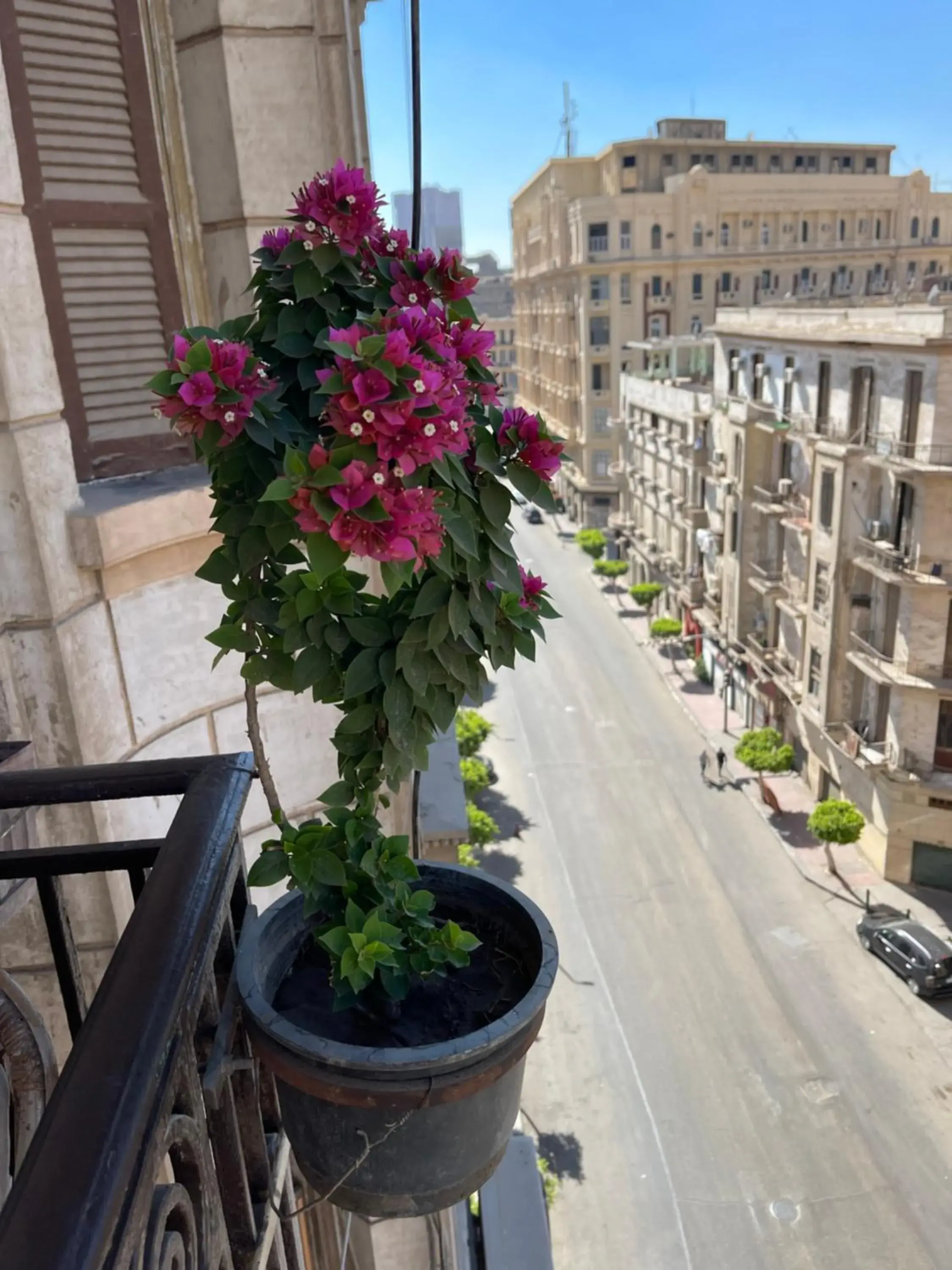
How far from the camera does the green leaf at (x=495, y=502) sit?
222 centimetres

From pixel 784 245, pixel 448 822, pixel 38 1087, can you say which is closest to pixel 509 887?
pixel 38 1087

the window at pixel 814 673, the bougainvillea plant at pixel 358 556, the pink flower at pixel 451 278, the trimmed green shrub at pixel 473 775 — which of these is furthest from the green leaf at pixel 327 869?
the window at pixel 814 673

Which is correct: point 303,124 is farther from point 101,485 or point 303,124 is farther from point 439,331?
point 439,331

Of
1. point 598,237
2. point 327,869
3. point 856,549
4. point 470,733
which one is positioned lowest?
point 470,733

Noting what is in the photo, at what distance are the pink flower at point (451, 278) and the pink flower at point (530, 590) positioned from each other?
72 cm

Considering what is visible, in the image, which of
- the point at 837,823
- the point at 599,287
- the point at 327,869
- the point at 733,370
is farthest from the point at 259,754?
the point at 599,287

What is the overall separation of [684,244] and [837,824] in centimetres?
2897

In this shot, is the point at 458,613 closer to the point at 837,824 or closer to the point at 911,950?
the point at 911,950

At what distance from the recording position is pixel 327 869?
2.36m

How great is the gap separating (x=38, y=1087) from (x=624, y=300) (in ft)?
134

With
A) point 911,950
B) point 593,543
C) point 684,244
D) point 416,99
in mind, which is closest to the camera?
point 416,99

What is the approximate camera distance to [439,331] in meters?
1.97

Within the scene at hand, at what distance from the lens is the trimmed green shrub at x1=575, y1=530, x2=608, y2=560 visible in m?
41.6

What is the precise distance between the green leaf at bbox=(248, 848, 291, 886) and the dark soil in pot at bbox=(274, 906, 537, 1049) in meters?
0.35
